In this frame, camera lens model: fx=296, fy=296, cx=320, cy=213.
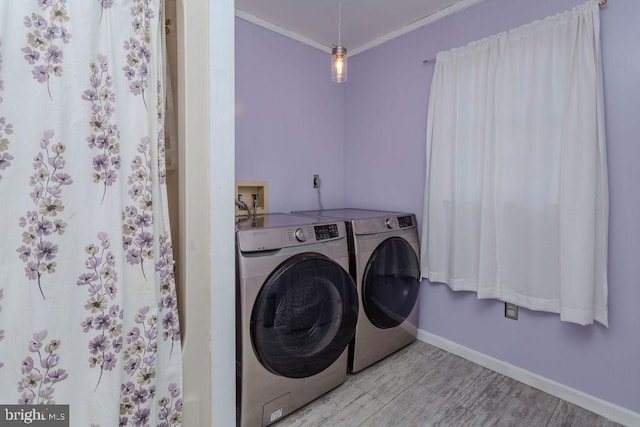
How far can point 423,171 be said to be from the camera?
7.39ft

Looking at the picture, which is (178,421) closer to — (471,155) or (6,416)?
(6,416)

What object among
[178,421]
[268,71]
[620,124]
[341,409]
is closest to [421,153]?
[620,124]

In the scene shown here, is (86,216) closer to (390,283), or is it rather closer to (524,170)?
(390,283)

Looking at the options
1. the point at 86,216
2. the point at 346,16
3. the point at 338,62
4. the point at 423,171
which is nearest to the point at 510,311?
the point at 423,171

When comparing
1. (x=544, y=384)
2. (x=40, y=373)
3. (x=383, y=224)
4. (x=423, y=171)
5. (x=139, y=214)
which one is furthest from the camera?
(x=423, y=171)

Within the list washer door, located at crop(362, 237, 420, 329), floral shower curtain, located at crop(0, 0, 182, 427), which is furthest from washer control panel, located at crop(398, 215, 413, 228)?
floral shower curtain, located at crop(0, 0, 182, 427)

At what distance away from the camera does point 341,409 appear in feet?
5.16

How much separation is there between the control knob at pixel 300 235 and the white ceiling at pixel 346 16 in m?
1.58

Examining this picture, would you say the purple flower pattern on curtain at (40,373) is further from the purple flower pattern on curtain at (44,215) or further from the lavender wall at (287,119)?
the lavender wall at (287,119)

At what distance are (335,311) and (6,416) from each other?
1.23 meters

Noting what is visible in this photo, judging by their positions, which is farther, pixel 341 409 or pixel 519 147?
pixel 519 147

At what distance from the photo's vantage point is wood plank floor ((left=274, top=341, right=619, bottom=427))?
4.88 ft

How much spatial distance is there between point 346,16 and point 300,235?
5.58ft

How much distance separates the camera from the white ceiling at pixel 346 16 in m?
2.00
